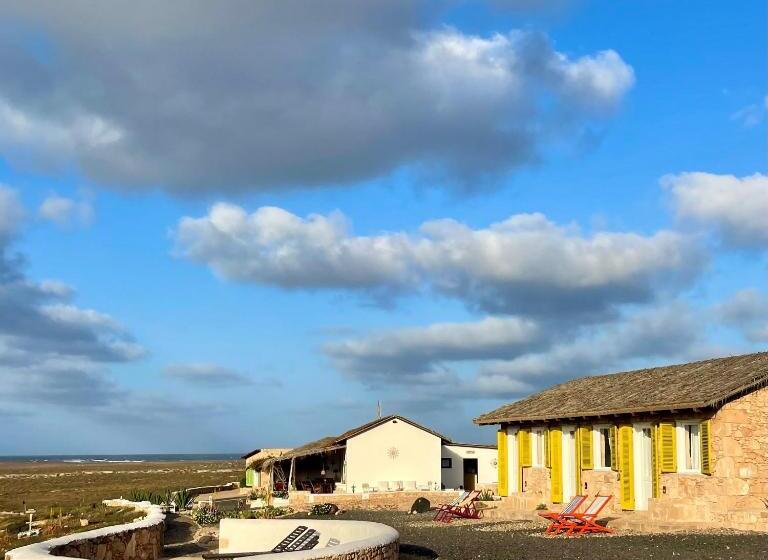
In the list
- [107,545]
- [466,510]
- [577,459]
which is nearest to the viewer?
[107,545]

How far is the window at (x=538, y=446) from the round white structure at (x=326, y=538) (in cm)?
1335

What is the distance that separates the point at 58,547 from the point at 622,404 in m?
16.3

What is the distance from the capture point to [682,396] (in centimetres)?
2191

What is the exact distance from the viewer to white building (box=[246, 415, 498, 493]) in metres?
39.2

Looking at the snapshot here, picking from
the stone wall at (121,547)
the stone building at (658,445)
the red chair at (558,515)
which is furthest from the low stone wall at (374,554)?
the stone building at (658,445)

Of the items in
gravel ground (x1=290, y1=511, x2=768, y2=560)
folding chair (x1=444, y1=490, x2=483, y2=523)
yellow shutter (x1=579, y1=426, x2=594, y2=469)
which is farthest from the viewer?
folding chair (x1=444, y1=490, x2=483, y2=523)

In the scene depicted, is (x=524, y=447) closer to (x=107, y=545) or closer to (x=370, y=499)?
(x=370, y=499)

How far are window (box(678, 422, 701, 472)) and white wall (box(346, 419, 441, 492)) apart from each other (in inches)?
772

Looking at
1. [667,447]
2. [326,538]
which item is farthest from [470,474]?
[326,538]

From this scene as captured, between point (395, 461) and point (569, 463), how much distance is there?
14.7 meters

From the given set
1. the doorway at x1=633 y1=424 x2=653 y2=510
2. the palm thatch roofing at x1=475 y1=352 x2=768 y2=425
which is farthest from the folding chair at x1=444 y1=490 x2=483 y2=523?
the doorway at x1=633 y1=424 x2=653 y2=510

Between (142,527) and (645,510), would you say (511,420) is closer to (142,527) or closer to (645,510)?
(645,510)

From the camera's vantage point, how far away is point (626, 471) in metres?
23.6

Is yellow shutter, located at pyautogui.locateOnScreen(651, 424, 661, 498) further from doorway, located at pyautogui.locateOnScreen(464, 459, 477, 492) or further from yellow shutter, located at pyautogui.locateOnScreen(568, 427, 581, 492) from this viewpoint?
doorway, located at pyautogui.locateOnScreen(464, 459, 477, 492)
